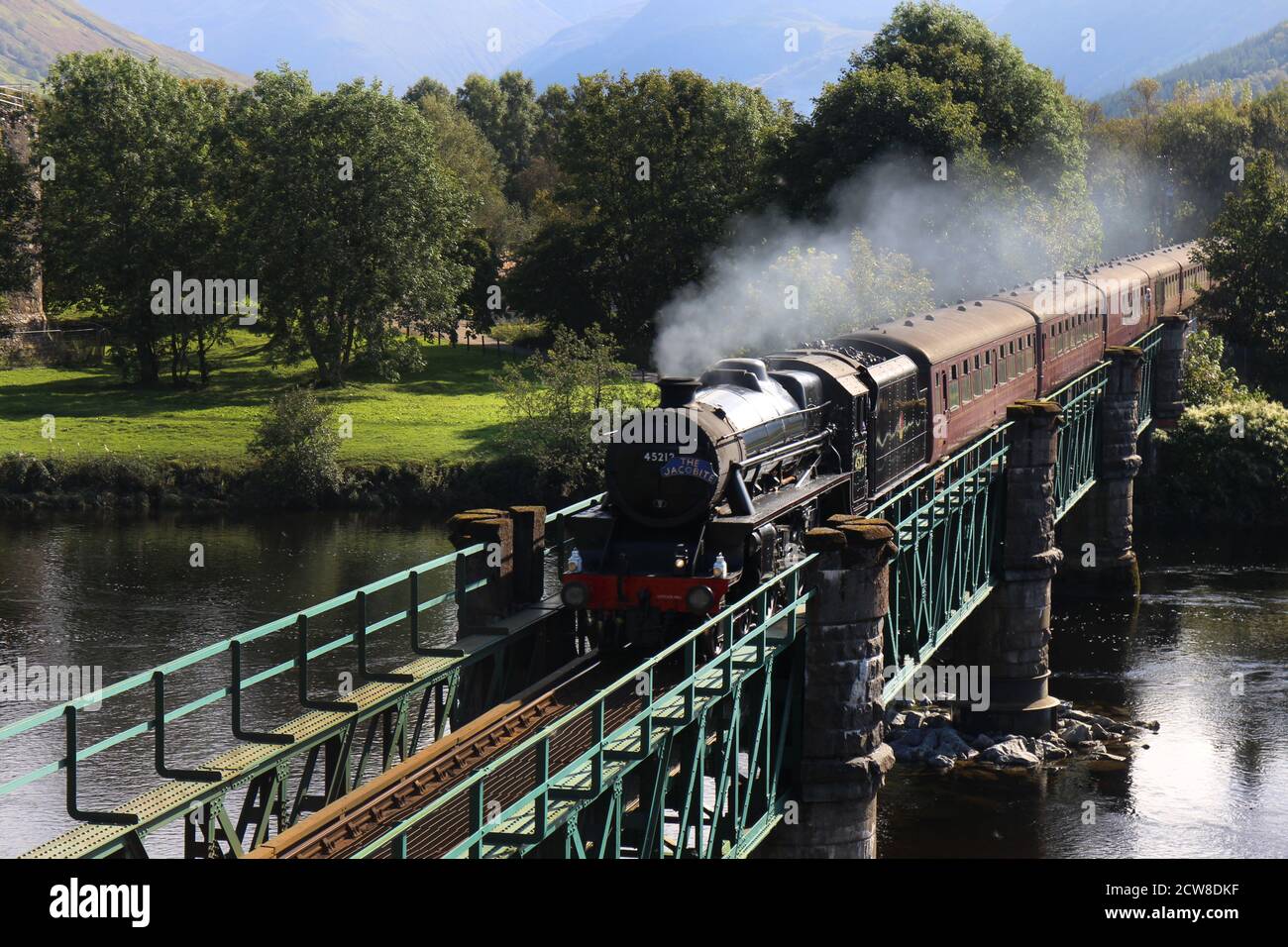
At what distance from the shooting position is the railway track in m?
16.4

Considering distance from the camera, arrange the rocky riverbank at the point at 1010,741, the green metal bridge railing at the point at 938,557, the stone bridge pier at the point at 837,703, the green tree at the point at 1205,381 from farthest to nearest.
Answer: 1. the green tree at the point at 1205,381
2. the rocky riverbank at the point at 1010,741
3. the green metal bridge railing at the point at 938,557
4. the stone bridge pier at the point at 837,703

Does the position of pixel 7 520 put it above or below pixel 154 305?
below

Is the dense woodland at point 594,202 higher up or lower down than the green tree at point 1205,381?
higher up

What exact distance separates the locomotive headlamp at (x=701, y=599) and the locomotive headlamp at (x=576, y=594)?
5.54 feet

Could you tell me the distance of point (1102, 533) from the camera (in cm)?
5050

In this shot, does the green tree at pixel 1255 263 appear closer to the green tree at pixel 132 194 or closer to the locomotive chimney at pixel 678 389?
the green tree at pixel 132 194

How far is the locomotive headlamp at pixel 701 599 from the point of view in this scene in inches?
852

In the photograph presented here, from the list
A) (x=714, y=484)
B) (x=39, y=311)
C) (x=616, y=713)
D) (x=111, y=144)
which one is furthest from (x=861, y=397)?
(x=39, y=311)

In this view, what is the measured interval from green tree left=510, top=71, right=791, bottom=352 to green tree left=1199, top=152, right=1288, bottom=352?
2359 centimetres

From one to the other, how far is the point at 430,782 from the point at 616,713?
8.78 ft

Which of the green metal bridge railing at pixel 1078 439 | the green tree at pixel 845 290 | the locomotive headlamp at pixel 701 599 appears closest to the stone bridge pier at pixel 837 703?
the locomotive headlamp at pixel 701 599

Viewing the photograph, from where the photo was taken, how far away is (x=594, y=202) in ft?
278

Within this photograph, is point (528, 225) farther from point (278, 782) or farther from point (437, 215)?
point (278, 782)

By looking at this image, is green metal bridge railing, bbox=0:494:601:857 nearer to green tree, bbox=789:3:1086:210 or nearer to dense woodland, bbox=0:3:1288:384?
dense woodland, bbox=0:3:1288:384
